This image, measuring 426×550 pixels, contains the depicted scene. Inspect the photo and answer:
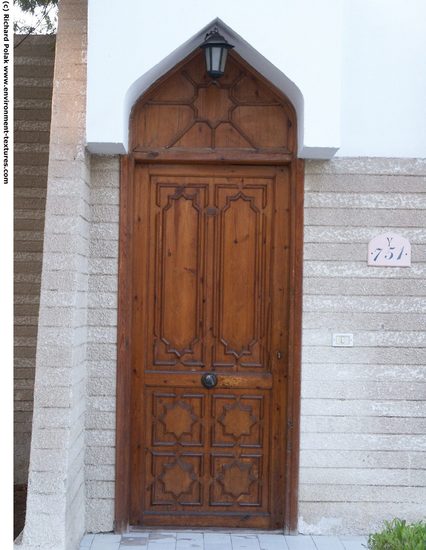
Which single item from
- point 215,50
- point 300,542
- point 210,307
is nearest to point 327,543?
point 300,542

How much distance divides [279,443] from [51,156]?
7.88ft

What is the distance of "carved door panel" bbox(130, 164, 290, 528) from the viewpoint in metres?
5.37

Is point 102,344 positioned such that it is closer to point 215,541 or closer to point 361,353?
point 215,541

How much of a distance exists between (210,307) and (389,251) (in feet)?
4.11

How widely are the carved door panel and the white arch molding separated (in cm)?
36

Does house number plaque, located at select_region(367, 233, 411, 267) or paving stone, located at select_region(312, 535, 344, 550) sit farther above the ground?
house number plaque, located at select_region(367, 233, 411, 267)

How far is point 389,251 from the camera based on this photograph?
5316 mm

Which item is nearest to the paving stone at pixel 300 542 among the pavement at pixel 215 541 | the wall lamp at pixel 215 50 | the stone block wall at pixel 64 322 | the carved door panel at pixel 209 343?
the pavement at pixel 215 541

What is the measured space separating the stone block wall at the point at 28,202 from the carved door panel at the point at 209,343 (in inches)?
43.0

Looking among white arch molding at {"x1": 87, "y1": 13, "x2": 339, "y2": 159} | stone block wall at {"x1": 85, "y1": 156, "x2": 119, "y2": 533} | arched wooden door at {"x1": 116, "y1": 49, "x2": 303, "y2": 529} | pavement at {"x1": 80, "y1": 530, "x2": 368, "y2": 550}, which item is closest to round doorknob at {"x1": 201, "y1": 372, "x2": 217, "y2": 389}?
arched wooden door at {"x1": 116, "y1": 49, "x2": 303, "y2": 529}

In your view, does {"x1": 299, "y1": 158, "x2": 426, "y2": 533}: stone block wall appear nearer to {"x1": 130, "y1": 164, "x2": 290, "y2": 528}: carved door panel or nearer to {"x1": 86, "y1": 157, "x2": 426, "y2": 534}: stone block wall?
{"x1": 86, "y1": 157, "x2": 426, "y2": 534}: stone block wall

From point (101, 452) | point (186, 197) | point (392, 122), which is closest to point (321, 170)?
point (392, 122)

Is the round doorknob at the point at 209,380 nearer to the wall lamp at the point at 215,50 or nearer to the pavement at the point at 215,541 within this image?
the pavement at the point at 215,541

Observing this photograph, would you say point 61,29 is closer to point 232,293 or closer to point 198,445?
point 232,293
